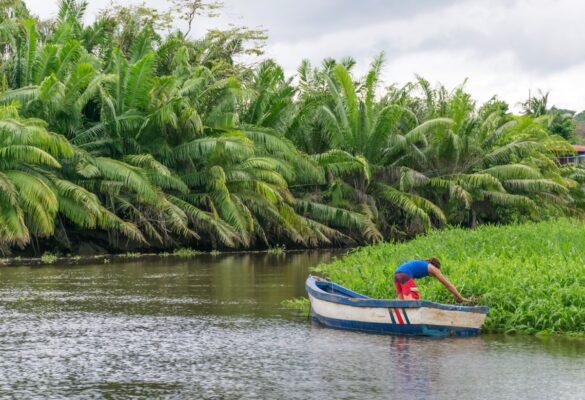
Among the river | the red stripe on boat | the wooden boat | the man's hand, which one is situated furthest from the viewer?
the man's hand

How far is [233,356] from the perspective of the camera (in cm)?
1252

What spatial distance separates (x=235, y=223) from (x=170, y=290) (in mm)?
11824

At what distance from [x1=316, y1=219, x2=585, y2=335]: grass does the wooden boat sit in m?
0.94

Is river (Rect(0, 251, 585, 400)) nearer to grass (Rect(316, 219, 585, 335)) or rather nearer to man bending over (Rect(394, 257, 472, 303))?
grass (Rect(316, 219, 585, 335))

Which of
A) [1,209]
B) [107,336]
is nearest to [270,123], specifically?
[1,209]

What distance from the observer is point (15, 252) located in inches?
1182

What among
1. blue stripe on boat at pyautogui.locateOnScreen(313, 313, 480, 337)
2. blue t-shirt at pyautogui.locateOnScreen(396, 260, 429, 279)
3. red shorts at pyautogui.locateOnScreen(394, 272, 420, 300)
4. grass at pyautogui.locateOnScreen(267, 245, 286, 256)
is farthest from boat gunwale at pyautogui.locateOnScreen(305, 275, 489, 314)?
grass at pyautogui.locateOnScreen(267, 245, 286, 256)

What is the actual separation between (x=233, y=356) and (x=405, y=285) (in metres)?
3.22

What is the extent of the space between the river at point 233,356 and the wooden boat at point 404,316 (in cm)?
20

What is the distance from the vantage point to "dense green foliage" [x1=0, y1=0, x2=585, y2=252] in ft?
96.9

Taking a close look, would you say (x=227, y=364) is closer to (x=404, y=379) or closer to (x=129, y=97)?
(x=404, y=379)

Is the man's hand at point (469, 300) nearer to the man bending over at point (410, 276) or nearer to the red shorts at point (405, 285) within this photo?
the man bending over at point (410, 276)

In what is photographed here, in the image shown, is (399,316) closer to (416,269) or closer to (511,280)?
(416,269)

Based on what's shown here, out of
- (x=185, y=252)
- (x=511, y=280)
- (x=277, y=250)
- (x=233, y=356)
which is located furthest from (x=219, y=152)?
(x=233, y=356)
